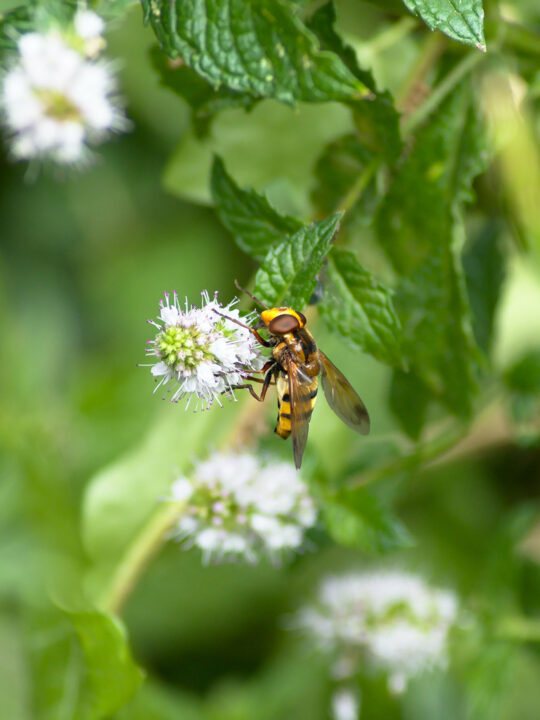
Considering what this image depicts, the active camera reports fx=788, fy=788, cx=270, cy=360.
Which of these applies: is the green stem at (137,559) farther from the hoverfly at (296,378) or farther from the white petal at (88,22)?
the white petal at (88,22)

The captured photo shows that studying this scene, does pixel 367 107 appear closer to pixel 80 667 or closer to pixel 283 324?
pixel 283 324

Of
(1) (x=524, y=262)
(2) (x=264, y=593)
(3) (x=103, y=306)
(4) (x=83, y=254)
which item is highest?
(4) (x=83, y=254)

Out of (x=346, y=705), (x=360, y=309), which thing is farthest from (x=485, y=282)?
(x=346, y=705)

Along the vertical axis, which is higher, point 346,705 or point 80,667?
point 80,667

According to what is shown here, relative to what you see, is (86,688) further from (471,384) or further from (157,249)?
(157,249)

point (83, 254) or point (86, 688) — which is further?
point (83, 254)

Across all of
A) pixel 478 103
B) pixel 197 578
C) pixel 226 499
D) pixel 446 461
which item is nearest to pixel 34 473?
pixel 197 578
